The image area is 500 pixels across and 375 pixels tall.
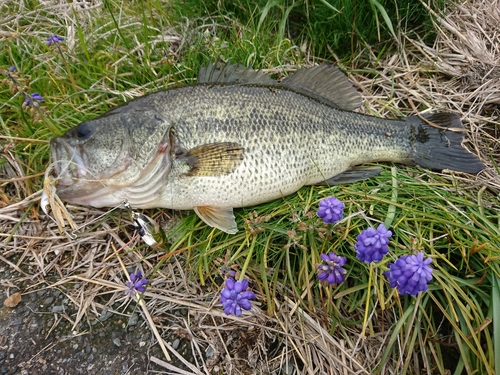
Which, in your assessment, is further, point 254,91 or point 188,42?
point 188,42

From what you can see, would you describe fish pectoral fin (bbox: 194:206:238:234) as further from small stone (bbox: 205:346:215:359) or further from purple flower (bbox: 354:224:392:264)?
purple flower (bbox: 354:224:392:264)

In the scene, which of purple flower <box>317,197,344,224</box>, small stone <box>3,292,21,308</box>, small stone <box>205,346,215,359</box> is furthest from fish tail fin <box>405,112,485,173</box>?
small stone <box>3,292,21,308</box>

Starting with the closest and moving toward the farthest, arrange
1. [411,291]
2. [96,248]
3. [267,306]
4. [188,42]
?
[411,291]
[267,306]
[96,248]
[188,42]

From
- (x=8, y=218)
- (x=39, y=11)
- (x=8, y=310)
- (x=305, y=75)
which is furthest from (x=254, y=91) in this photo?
(x=39, y=11)

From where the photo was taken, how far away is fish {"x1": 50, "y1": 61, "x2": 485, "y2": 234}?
2.54 metres

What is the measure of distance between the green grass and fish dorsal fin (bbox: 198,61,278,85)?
1.42 ft

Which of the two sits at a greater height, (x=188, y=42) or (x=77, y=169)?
(x=188, y=42)

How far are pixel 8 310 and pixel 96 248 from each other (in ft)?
2.02

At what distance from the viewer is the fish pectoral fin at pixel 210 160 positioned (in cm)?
257

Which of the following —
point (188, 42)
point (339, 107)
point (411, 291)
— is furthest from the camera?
point (188, 42)

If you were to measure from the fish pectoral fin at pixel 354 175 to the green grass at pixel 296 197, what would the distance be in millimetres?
45

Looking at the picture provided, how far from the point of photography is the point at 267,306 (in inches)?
94.2

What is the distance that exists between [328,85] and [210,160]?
1175mm

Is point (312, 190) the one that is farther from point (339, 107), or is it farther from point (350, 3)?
point (350, 3)
